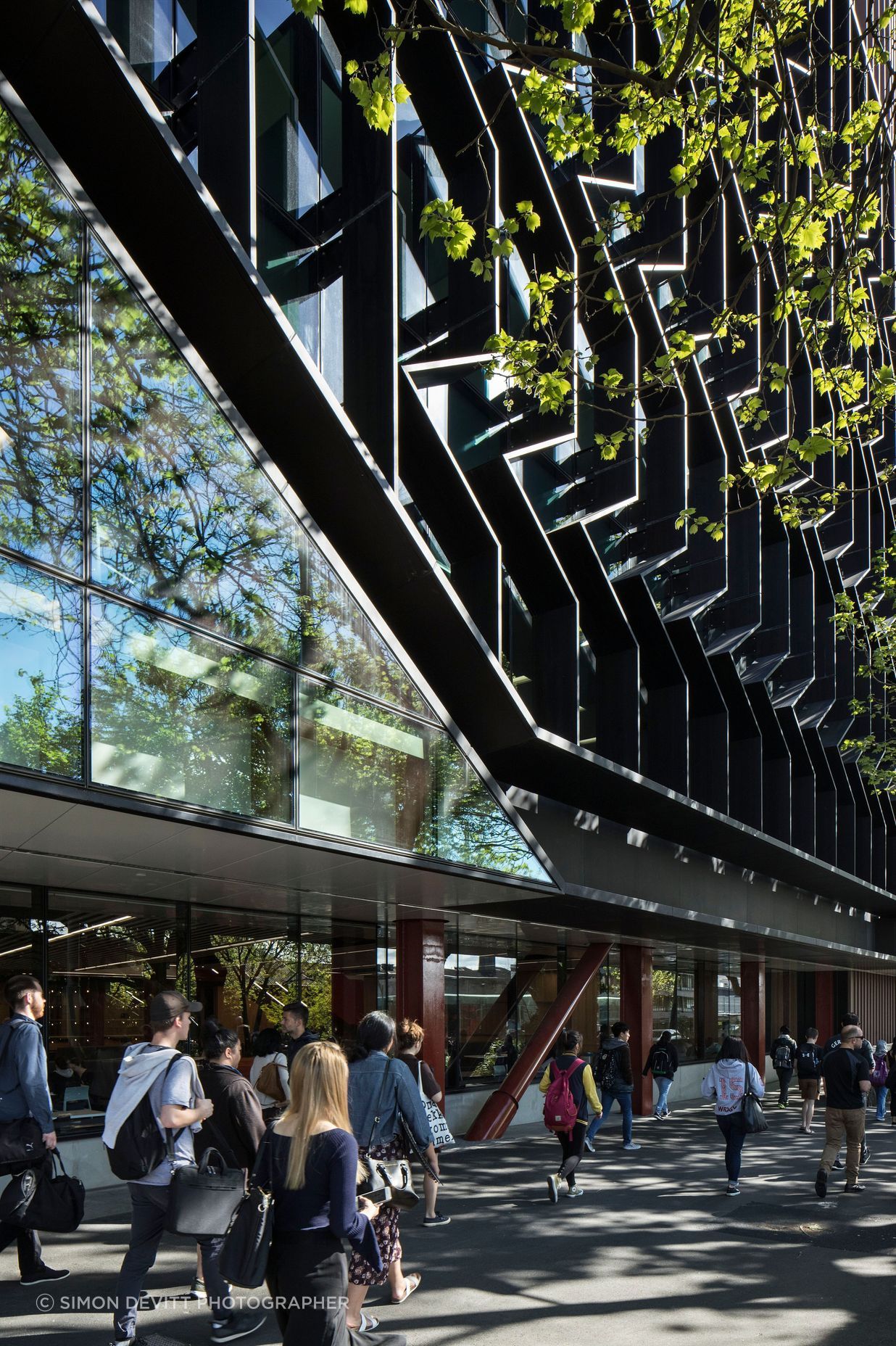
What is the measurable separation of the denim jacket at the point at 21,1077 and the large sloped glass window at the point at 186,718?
5.80 ft

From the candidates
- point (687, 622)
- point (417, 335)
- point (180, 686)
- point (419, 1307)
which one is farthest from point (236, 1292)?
point (687, 622)

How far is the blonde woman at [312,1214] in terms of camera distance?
4656 millimetres

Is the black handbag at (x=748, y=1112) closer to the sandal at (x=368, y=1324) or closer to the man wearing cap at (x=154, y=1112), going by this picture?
the sandal at (x=368, y=1324)

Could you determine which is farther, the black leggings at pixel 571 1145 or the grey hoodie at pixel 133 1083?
the black leggings at pixel 571 1145

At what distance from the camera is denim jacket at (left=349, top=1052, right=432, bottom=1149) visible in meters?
7.67

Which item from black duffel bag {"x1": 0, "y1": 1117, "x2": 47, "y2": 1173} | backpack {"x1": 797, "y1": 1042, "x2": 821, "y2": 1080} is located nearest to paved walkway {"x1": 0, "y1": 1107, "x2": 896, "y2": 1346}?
black duffel bag {"x1": 0, "y1": 1117, "x2": 47, "y2": 1173}

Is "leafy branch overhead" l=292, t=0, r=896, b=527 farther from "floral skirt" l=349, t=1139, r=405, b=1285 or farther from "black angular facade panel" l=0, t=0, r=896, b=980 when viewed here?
"floral skirt" l=349, t=1139, r=405, b=1285

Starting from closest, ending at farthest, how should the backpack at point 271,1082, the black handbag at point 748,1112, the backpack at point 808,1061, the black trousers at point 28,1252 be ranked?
the black trousers at point 28,1252 → the backpack at point 271,1082 → the black handbag at point 748,1112 → the backpack at point 808,1061

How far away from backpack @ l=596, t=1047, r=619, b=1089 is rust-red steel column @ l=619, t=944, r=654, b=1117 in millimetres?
6504

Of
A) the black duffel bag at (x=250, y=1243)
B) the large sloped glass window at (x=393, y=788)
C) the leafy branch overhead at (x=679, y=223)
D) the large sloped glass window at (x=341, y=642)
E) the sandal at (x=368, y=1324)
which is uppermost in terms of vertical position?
the leafy branch overhead at (x=679, y=223)

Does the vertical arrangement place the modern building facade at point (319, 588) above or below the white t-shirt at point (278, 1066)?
above

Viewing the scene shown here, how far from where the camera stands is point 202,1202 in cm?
602

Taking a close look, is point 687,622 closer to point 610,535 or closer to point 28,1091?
point 610,535

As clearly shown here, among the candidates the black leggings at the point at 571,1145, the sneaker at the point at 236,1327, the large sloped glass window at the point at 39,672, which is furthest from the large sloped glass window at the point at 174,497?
the black leggings at the point at 571,1145
